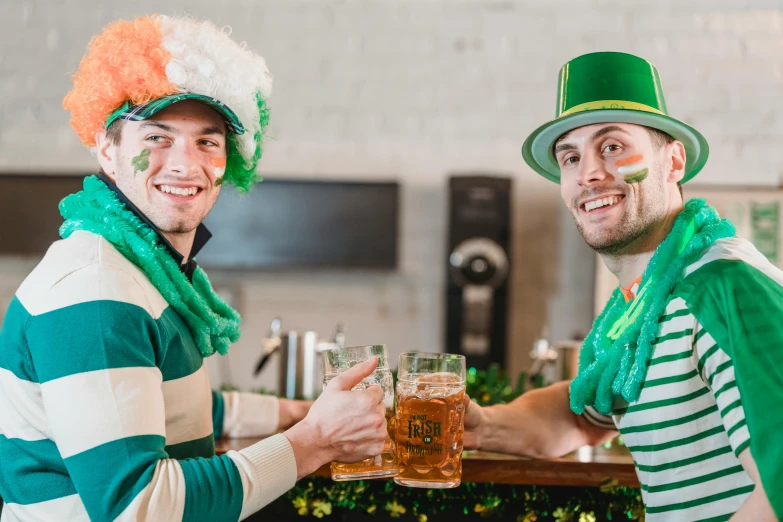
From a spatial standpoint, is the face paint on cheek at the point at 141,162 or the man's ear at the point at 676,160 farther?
the man's ear at the point at 676,160

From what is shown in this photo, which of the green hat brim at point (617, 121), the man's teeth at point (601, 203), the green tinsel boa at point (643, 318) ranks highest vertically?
the green hat brim at point (617, 121)

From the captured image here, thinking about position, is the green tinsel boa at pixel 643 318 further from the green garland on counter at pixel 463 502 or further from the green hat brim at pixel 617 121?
the green garland on counter at pixel 463 502

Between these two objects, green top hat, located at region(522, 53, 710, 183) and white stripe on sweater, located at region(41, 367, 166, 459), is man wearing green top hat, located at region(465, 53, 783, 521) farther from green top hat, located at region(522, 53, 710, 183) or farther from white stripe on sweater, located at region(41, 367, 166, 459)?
white stripe on sweater, located at region(41, 367, 166, 459)

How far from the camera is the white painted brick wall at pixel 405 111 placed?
3.94 m

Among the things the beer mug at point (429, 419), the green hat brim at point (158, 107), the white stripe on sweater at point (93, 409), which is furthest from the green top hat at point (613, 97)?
the white stripe on sweater at point (93, 409)

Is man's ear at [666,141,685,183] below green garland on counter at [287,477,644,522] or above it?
above

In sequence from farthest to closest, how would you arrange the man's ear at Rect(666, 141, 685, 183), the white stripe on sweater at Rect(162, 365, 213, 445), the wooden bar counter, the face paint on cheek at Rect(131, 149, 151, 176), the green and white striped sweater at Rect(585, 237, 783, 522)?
1. the wooden bar counter
2. the man's ear at Rect(666, 141, 685, 183)
3. the face paint on cheek at Rect(131, 149, 151, 176)
4. the white stripe on sweater at Rect(162, 365, 213, 445)
5. the green and white striped sweater at Rect(585, 237, 783, 522)

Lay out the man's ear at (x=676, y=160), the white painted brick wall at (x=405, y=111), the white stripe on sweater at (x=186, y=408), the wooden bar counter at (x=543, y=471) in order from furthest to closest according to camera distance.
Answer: the white painted brick wall at (x=405, y=111) < the wooden bar counter at (x=543, y=471) < the man's ear at (x=676, y=160) < the white stripe on sweater at (x=186, y=408)

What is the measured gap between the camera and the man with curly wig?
1090 millimetres

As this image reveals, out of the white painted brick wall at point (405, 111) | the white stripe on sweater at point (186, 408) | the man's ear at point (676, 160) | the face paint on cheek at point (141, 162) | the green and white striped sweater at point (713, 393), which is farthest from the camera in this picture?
the white painted brick wall at point (405, 111)

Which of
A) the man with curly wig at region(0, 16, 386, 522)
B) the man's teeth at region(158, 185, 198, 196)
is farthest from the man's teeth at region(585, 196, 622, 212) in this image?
the man's teeth at region(158, 185, 198, 196)

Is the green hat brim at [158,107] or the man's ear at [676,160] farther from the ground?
the green hat brim at [158,107]

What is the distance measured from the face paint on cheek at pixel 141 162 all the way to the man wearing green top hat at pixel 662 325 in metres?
0.81

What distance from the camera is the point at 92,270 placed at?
1178 millimetres
